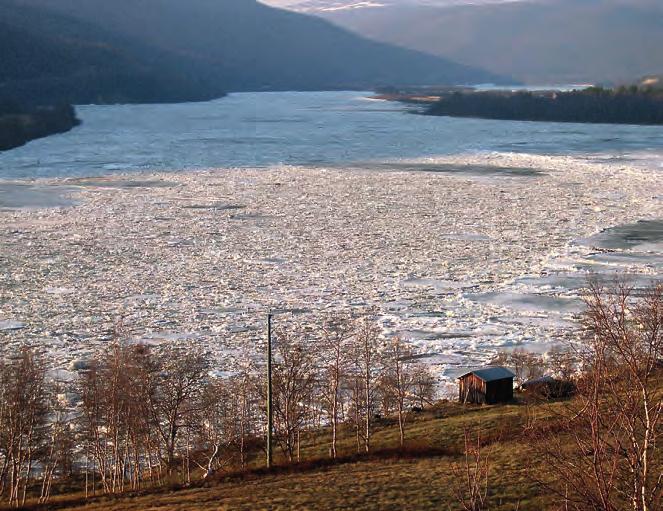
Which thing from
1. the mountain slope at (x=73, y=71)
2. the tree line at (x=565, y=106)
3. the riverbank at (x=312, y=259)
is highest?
the mountain slope at (x=73, y=71)

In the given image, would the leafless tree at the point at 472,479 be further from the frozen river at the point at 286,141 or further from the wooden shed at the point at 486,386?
the frozen river at the point at 286,141

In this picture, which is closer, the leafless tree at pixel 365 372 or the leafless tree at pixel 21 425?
the leafless tree at pixel 21 425

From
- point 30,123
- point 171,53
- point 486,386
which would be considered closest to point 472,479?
point 486,386

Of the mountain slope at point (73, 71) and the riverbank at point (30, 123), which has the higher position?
the mountain slope at point (73, 71)

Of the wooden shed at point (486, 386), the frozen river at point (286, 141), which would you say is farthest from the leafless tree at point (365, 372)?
the frozen river at point (286, 141)

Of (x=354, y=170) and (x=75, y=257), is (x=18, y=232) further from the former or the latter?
(x=354, y=170)

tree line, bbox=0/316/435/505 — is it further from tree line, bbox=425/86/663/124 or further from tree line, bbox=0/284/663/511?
tree line, bbox=425/86/663/124

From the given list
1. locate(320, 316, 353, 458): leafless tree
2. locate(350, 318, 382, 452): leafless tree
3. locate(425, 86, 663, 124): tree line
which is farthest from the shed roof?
locate(425, 86, 663, 124): tree line
